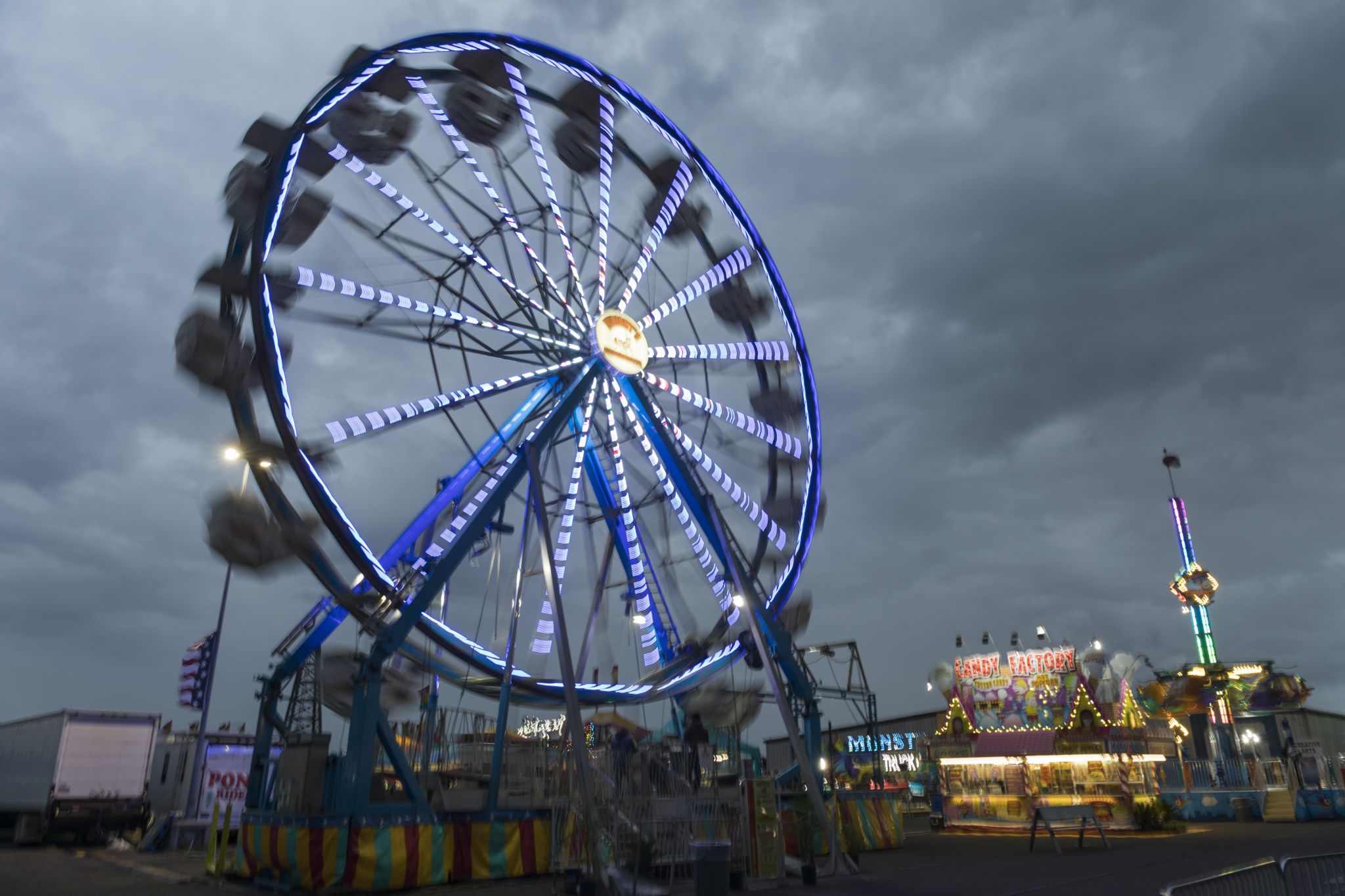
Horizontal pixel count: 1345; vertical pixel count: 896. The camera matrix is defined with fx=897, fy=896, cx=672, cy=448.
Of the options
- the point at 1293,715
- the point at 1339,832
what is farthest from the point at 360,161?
the point at 1293,715

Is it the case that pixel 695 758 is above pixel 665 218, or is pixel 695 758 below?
below

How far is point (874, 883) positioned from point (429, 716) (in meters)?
7.13

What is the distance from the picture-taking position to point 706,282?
1878 cm

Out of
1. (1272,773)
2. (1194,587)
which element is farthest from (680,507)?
(1194,587)

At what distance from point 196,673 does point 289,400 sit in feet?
39.4

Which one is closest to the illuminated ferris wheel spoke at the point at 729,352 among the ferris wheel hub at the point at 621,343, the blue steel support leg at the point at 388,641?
the ferris wheel hub at the point at 621,343

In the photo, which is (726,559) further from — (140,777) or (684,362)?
(140,777)

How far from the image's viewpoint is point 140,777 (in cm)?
2178

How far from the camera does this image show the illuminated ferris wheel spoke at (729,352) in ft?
58.7

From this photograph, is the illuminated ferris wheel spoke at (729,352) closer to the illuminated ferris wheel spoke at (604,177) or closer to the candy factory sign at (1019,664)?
the illuminated ferris wheel spoke at (604,177)

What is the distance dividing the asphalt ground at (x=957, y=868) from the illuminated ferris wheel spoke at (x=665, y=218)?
35.8 ft

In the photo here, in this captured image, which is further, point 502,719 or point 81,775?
point 81,775

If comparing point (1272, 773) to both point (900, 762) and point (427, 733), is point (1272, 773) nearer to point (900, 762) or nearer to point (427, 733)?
point (900, 762)

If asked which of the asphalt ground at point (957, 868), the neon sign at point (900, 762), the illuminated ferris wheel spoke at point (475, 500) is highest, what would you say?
the illuminated ferris wheel spoke at point (475, 500)
